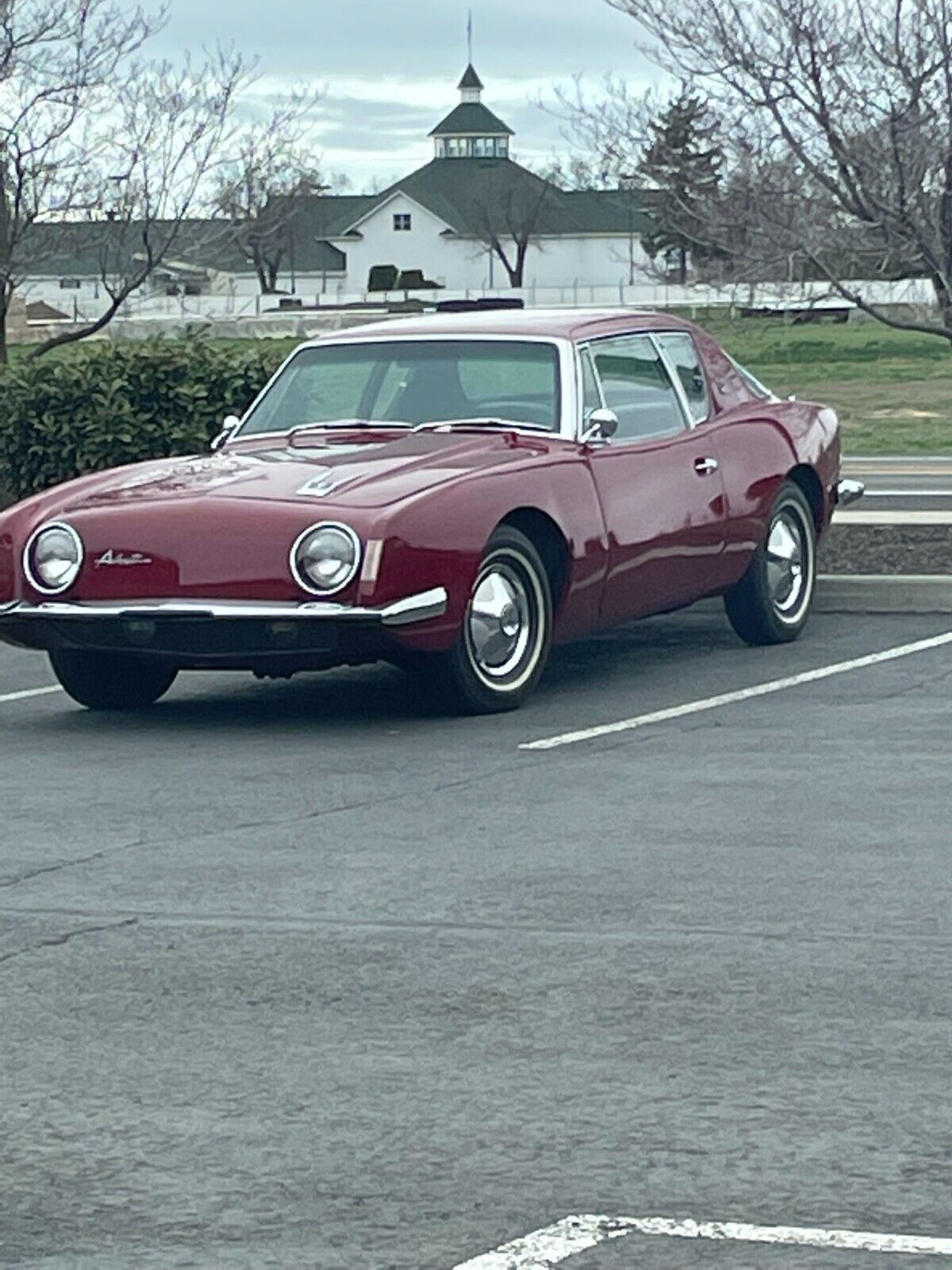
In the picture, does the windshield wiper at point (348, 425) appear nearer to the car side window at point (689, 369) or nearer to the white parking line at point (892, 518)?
the car side window at point (689, 369)

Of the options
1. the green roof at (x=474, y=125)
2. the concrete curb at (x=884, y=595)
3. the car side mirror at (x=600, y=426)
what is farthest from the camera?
the green roof at (x=474, y=125)

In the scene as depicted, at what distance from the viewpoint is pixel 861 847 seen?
7.23m

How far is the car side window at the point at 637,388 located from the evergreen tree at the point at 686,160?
20.3ft

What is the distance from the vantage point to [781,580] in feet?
39.0

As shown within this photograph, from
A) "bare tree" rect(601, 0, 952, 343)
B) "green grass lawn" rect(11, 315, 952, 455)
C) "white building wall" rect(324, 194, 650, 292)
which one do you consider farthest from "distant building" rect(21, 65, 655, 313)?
"bare tree" rect(601, 0, 952, 343)

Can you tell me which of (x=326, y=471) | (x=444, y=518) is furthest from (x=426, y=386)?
(x=444, y=518)

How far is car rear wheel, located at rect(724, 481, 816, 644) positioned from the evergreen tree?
6.02m

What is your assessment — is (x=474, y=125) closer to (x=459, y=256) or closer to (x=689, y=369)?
(x=459, y=256)

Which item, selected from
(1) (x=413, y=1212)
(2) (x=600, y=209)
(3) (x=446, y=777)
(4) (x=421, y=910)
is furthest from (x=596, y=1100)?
(2) (x=600, y=209)

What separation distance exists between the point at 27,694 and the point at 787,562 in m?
3.56

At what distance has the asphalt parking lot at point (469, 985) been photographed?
169 inches

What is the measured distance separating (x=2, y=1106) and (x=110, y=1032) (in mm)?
536

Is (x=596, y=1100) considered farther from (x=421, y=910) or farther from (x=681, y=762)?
(x=681, y=762)

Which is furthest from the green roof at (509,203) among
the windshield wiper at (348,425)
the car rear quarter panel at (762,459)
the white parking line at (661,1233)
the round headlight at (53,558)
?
the white parking line at (661,1233)
